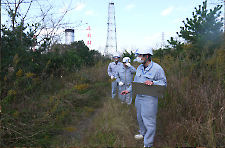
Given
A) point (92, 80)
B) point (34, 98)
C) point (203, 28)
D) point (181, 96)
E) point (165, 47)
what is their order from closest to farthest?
point (181, 96) < point (34, 98) < point (92, 80) < point (203, 28) < point (165, 47)

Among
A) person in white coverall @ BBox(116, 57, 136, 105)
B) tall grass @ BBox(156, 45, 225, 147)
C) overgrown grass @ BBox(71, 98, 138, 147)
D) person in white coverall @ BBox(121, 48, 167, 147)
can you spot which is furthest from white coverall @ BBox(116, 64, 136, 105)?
person in white coverall @ BBox(121, 48, 167, 147)

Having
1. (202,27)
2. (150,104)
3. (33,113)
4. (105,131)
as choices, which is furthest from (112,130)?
(202,27)

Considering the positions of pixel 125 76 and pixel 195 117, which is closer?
pixel 195 117

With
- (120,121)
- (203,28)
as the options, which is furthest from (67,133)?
(203,28)

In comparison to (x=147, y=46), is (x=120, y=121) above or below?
below

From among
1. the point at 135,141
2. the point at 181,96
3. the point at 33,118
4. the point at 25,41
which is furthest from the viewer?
the point at 25,41

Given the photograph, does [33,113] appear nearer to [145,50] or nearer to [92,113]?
[92,113]

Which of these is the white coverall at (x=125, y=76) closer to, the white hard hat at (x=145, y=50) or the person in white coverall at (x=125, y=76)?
the person in white coverall at (x=125, y=76)

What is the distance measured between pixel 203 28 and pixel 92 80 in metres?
8.98

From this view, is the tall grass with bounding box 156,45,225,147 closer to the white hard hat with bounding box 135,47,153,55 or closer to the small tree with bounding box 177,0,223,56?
the white hard hat with bounding box 135,47,153,55

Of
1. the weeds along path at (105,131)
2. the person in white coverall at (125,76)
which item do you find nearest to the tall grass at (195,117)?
the weeds along path at (105,131)

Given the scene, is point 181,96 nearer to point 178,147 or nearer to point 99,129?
point 178,147

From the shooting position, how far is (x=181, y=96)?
13.2ft

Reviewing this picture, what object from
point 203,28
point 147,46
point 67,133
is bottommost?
point 67,133
